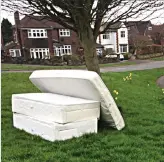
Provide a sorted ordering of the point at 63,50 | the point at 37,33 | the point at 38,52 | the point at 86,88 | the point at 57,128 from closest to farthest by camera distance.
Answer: the point at 57,128
the point at 86,88
the point at 37,33
the point at 38,52
the point at 63,50

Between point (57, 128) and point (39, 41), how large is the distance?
142 feet

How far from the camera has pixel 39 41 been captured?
46438mm

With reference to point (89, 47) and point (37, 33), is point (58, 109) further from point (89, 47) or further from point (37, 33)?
point (37, 33)

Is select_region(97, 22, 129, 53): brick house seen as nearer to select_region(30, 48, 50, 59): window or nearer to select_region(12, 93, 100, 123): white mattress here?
select_region(30, 48, 50, 59): window

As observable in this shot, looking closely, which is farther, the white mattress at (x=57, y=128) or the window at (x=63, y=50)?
A: the window at (x=63, y=50)

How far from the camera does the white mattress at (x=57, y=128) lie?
14.1 feet

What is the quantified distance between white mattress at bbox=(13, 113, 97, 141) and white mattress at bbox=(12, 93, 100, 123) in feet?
Result: 0.24

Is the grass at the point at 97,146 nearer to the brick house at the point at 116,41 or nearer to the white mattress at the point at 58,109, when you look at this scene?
the white mattress at the point at 58,109

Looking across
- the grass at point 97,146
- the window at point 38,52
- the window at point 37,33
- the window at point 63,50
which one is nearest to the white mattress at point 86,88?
the grass at point 97,146

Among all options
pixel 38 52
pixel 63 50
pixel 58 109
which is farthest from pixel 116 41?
pixel 58 109

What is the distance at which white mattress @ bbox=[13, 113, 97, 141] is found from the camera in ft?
14.1

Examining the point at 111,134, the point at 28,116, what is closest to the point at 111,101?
the point at 111,134

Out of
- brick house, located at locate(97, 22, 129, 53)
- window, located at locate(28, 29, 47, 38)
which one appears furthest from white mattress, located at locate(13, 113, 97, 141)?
brick house, located at locate(97, 22, 129, 53)

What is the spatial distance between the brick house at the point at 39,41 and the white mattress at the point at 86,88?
39.5 m
